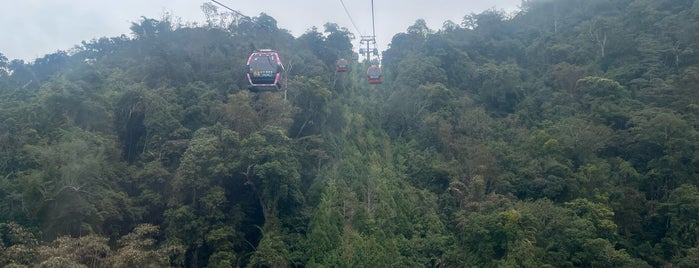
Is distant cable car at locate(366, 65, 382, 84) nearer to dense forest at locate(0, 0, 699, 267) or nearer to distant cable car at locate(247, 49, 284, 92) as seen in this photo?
dense forest at locate(0, 0, 699, 267)

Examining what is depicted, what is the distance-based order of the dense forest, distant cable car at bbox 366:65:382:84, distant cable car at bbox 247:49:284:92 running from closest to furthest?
the dense forest
distant cable car at bbox 247:49:284:92
distant cable car at bbox 366:65:382:84

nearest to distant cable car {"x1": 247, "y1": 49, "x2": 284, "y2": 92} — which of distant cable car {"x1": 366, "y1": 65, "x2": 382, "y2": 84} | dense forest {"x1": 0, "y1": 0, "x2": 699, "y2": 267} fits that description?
dense forest {"x1": 0, "y1": 0, "x2": 699, "y2": 267}

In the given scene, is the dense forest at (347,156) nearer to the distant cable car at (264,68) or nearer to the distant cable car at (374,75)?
the distant cable car at (374,75)

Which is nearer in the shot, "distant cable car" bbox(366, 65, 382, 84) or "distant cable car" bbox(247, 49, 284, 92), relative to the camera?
"distant cable car" bbox(247, 49, 284, 92)

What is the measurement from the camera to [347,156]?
26.0m

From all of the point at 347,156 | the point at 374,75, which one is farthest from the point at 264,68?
the point at 374,75

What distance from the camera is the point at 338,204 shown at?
73.1ft

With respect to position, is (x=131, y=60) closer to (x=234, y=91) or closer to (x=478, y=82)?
(x=234, y=91)

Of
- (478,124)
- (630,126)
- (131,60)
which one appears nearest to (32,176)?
(131,60)

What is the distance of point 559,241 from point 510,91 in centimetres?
1416

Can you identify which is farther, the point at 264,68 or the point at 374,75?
the point at 374,75

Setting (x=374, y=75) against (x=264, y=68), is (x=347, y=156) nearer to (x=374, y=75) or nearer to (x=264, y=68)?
(x=374, y=75)

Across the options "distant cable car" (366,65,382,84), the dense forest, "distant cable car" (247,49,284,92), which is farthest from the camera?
"distant cable car" (366,65,382,84)

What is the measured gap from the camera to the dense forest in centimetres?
1850
